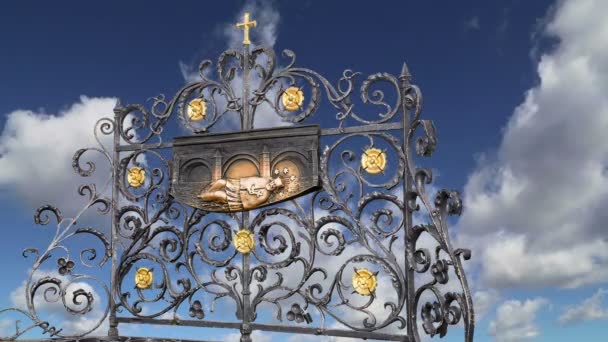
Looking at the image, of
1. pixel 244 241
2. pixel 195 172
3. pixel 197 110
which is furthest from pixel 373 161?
pixel 197 110

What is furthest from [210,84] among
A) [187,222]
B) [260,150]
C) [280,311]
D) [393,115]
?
[280,311]

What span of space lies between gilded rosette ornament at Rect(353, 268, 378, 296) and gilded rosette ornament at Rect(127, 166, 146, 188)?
239 centimetres

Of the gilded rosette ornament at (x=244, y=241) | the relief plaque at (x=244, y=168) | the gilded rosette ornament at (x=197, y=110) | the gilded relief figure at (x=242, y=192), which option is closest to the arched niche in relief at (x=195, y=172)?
the relief plaque at (x=244, y=168)

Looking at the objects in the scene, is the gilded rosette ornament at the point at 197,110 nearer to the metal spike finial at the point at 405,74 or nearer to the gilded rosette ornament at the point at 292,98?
the gilded rosette ornament at the point at 292,98

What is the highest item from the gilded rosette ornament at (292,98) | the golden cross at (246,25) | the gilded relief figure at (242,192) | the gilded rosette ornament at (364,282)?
the golden cross at (246,25)

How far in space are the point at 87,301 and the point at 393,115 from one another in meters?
3.60

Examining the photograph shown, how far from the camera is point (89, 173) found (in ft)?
21.1

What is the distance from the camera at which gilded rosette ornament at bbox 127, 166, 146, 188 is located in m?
6.25

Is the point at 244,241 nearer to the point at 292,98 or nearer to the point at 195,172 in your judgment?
the point at 195,172

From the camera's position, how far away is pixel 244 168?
580 centimetres

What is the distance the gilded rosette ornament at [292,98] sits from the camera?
567 centimetres

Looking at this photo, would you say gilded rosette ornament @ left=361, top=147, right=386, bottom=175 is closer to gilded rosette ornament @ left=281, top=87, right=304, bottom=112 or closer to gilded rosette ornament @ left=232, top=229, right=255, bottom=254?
gilded rosette ornament @ left=281, top=87, right=304, bottom=112

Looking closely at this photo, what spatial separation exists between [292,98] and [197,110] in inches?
40.5

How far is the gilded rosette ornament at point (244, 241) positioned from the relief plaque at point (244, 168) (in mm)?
224
